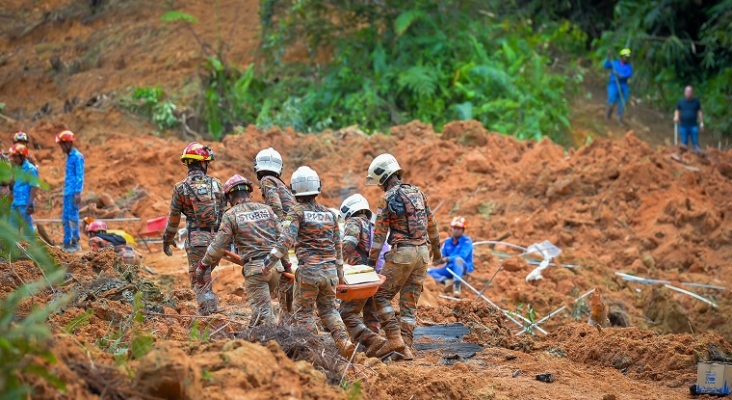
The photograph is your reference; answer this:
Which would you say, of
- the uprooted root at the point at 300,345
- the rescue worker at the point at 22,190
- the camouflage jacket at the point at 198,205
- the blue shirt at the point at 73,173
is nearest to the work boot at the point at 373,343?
the uprooted root at the point at 300,345

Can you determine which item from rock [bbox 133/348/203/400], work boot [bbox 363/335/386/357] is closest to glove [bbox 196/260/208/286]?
work boot [bbox 363/335/386/357]

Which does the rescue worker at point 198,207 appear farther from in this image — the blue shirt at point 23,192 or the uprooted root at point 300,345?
the blue shirt at point 23,192

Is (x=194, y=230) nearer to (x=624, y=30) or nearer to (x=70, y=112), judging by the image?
(x=70, y=112)

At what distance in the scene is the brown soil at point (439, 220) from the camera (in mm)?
8141

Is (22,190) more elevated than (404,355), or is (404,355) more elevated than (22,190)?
(22,190)

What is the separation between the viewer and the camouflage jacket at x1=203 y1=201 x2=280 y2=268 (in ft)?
34.4

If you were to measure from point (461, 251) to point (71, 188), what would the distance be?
20.1ft

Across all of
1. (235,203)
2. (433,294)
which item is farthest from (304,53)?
(235,203)

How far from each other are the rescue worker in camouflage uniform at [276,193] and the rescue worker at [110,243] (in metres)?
3.42

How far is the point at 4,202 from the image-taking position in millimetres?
7562

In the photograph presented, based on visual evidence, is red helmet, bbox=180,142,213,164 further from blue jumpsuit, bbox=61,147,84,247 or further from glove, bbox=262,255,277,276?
blue jumpsuit, bbox=61,147,84,247

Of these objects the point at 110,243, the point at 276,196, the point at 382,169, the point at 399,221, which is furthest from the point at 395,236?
the point at 110,243

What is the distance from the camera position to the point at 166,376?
6266 mm

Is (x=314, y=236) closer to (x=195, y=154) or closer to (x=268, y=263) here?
(x=268, y=263)
